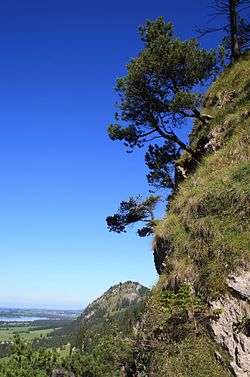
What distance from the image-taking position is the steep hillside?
28.4 ft

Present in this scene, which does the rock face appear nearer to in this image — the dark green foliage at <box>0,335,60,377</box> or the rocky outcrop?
the rocky outcrop

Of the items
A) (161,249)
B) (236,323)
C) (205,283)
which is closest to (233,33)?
(161,249)

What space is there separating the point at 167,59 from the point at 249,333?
15428 mm

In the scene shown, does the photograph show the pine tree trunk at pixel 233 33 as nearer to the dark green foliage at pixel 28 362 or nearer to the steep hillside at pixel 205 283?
the steep hillside at pixel 205 283

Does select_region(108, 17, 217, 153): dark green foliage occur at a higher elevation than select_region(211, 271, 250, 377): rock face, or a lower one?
higher

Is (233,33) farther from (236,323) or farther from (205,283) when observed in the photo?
(236,323)

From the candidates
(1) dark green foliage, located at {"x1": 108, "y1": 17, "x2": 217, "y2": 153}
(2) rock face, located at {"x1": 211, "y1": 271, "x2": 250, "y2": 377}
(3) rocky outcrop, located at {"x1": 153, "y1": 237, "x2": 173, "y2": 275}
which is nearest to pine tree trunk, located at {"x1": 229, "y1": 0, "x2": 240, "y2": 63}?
(1) dark green foliage, located at {"x1": 108, "y1": 17, "x2": 217, "y2": 153}

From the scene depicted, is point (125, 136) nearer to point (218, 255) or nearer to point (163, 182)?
point (163, 182)

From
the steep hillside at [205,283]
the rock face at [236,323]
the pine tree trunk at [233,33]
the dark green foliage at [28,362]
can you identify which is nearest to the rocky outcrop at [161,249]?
the steep hillside at [205,283]

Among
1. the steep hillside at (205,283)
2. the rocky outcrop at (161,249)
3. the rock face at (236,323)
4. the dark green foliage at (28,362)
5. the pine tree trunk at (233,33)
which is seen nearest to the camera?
the rock face at (236,323)

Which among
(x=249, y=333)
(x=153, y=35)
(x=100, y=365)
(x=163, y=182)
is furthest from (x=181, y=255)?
(x=153, y=35)

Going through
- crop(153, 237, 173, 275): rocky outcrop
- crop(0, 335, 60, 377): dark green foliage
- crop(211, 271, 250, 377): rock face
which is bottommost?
crop(0, 335, 60, 377): dark green foliage

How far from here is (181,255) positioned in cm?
1152

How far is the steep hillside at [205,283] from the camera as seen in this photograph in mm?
8648
